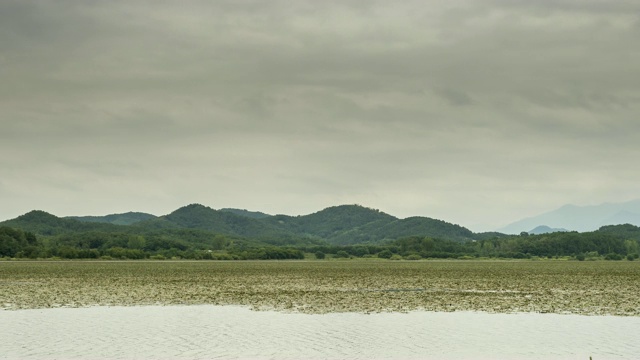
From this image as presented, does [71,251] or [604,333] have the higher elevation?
[71,251]

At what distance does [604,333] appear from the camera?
107 ft

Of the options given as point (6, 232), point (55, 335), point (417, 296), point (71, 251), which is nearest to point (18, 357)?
point (55, 335)

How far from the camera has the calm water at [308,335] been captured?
2770 cm

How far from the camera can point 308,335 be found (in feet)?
107

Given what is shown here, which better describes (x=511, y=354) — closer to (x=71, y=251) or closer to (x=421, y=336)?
(x=421, y=336)

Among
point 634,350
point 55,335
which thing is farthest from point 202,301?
point 634,350

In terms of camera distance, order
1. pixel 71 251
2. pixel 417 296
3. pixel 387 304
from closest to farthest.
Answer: pixel 387 304 < pixel 417 296 < pixel 71 251

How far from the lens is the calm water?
2770cm

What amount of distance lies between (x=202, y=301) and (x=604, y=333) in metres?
28.4

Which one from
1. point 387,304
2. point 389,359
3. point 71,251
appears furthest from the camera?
point 71,251

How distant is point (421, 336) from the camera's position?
106ft

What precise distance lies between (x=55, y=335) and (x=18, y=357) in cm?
572

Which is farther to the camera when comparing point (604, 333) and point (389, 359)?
point (604, 333)

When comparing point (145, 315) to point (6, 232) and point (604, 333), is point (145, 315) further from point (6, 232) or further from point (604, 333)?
point (6, 232)
